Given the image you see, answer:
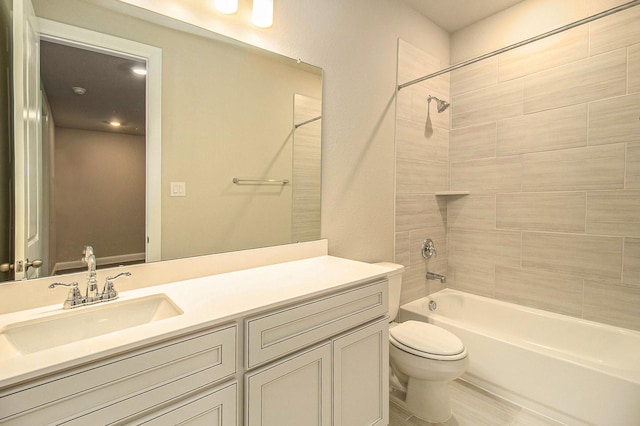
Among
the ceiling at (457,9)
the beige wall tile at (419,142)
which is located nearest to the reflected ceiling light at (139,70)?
the beige wall tile at (419,142)

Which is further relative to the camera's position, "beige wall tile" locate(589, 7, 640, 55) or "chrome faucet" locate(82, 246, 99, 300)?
"beige wall tile" locate(589, 7, 640, 55)

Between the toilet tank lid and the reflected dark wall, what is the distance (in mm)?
1737

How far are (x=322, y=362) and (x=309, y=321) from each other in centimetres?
18

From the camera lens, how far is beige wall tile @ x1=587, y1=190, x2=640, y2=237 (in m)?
1.92

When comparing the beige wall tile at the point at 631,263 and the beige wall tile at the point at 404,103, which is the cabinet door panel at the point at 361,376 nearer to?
the beige wall tile at the point at 404,103

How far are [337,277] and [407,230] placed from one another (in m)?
1.23

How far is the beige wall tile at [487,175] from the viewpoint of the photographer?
242cm

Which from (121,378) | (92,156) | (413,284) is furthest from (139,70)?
(413,284)

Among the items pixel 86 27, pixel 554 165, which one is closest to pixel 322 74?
pixel 86 27

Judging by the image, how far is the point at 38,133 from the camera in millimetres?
1085

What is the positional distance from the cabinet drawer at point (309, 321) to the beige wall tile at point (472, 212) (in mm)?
1554

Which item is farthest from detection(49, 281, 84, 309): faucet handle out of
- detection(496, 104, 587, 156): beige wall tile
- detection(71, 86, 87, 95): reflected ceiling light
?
detection(496, 104, 587, 156): beige wall tile

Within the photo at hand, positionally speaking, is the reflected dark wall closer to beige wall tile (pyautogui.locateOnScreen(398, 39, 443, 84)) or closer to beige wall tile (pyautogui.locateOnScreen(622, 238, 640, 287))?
beige wall tile (pyautogui.locateOnScreen(398, 39, 443, 84))

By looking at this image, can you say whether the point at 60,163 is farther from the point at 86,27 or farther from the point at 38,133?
the point at 86,27
